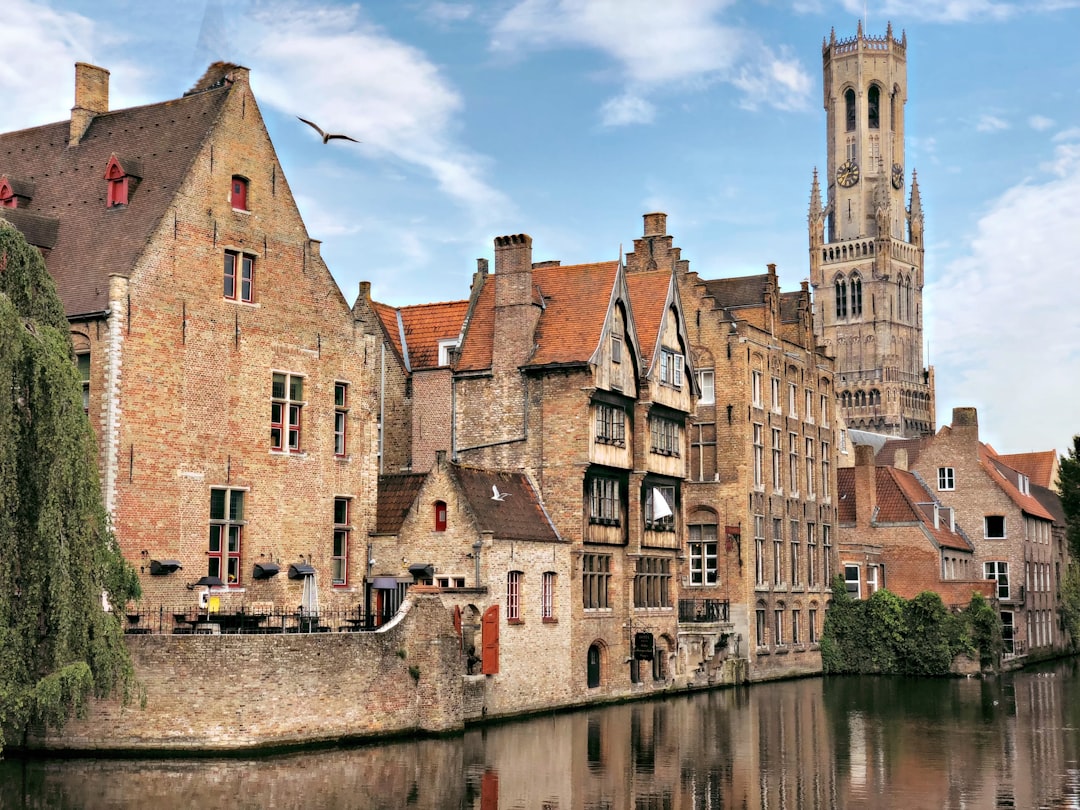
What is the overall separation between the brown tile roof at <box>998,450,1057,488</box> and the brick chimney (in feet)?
199

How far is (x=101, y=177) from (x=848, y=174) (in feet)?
491

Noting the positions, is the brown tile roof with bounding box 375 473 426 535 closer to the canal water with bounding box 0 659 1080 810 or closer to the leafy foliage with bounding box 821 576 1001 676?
the canal water with bounding box 0 659 1080 810

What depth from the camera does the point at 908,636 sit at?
197 ft

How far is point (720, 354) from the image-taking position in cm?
5544

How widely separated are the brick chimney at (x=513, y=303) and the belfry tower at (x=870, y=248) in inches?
5042

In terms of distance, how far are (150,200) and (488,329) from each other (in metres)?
12.4

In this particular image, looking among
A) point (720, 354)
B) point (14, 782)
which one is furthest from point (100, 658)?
point (720, 354)

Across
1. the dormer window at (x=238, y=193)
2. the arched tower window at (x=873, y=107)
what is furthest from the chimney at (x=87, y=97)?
the arched tower window at (x=873, y=107)

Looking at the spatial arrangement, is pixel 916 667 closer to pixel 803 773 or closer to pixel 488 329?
pixel 488 329

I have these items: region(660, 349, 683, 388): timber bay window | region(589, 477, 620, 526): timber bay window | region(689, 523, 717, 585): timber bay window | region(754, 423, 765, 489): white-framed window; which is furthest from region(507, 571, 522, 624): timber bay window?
region(754, 423, 765, 489): white-framed window

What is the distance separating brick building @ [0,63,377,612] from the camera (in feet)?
116

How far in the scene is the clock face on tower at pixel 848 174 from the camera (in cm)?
17738

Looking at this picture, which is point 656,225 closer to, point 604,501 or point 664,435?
point 664,435

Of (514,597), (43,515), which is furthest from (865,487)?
(43,515)
